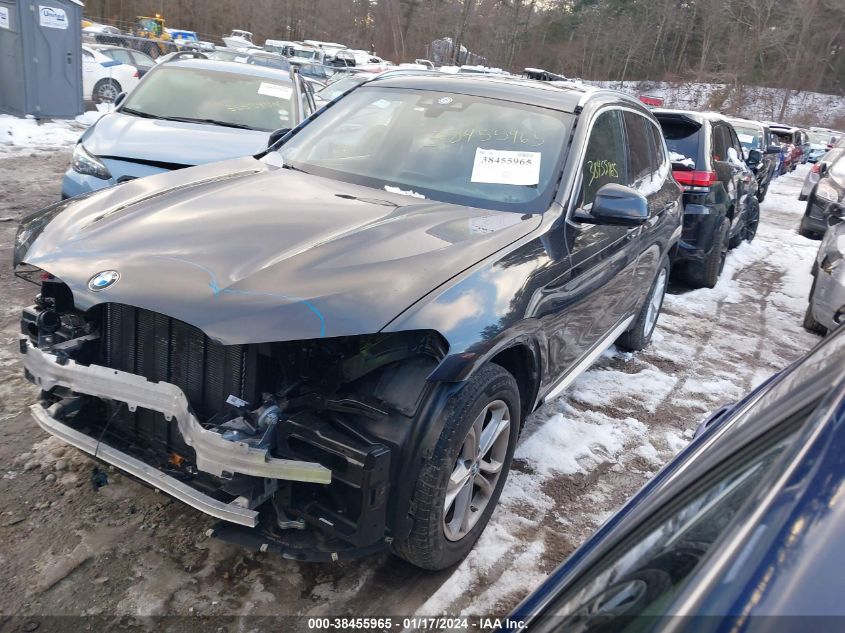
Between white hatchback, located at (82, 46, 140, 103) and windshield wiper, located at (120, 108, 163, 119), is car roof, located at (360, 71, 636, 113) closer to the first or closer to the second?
windshield wiper, located at (120, 108, 163, 119)

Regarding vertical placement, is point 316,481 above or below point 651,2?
below

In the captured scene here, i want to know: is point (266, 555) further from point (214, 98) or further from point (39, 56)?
point (39, 56)

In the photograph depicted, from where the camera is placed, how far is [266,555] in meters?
2.71

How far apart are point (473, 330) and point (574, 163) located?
4.62ft

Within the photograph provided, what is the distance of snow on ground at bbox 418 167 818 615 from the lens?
2.84 meters

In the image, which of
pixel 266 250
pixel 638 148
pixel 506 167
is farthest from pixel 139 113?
pixel 266 250

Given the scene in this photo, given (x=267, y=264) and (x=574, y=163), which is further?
(x=574, y=163)

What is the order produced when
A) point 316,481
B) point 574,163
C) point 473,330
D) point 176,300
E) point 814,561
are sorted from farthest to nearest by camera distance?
point 574,163 < point 473,330 < point 176,300 < point 316,481 < point 814,561

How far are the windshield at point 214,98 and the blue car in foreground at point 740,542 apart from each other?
6.16 meters

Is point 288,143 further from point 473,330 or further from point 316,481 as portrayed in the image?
point 316,481

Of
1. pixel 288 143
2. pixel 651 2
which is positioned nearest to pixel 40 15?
pixel 288 143

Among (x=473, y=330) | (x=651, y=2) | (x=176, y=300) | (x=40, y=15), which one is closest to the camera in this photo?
(x=176, y=300)

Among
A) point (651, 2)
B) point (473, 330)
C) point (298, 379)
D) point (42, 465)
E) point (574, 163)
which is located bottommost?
point (42, 465)

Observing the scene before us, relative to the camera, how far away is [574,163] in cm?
337
